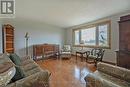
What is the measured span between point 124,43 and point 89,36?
3535mm

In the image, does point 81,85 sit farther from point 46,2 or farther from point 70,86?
point 46,2

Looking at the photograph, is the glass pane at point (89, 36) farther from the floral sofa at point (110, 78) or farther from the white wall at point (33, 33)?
the floral sofa at point (110, 78)

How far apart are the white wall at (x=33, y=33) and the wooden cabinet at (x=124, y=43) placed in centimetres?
497

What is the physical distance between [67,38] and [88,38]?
85.1 inches

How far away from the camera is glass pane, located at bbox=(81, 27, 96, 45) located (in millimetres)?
6747

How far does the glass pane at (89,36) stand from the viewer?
675cm

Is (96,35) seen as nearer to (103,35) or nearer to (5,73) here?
(103,35)

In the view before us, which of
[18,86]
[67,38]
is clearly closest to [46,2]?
[18,86]

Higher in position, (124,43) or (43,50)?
(124,43)

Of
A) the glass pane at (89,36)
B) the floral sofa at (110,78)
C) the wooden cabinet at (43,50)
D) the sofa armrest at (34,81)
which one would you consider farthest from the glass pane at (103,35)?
the sofa armrest at (34,81)

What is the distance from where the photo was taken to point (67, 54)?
736 cm

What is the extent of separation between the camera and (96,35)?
6.55 metres

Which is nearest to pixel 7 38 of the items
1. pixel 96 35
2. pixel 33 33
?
pixel 33 33

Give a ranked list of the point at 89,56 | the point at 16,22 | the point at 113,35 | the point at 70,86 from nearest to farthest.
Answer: the point at 70,86
the point at 113,35
the point at 89,56
the point at 16,22
